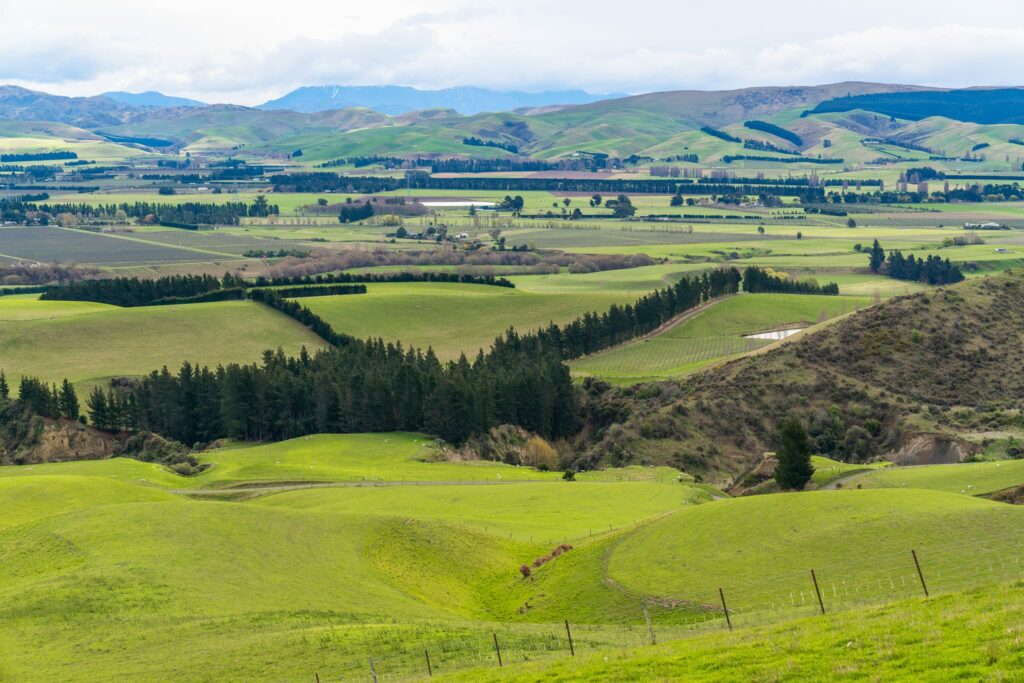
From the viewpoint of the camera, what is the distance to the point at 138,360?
14888 cm

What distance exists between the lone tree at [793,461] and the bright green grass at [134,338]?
95.1 m

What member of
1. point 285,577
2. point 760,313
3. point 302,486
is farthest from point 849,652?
point 760,313

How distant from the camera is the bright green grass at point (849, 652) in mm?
25578

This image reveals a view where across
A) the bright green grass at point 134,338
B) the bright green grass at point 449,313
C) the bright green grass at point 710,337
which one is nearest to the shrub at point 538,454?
the bright green grass at point 710,337

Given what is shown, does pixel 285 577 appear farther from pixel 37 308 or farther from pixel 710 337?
pixel 37 308

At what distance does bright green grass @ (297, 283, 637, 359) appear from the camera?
168500 millimetres

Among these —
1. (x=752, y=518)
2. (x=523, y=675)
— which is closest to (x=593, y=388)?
(x=752, y=518)

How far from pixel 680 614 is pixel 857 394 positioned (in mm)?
67132

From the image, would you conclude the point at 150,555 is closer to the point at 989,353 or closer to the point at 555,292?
the point at 989,353

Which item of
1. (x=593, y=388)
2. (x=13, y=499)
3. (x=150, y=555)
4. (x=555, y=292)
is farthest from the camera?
(x=555, y=292)

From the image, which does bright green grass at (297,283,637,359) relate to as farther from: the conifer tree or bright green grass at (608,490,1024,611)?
bright green grass at (608,490,1024,611)

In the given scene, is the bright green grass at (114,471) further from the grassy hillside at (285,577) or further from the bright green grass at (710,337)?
the bright green grass at (710,337)

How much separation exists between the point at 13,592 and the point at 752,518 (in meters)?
34.4

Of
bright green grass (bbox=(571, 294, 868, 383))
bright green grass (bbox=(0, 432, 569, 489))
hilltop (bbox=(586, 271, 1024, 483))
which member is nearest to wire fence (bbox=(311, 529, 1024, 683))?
bright green grass (bbox=(0, 432, 569, 489))
